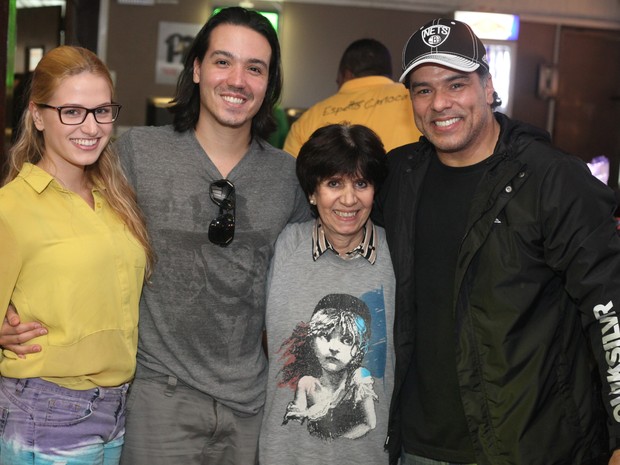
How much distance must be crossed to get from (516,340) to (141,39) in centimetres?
559

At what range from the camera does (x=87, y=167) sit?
7.87 ft

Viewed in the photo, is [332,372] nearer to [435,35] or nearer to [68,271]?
[68,271]

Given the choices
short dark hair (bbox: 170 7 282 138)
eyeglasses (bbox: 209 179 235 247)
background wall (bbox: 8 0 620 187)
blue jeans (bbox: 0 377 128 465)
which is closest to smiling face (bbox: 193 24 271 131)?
short dark hair (bbox: 170 7 282 138)

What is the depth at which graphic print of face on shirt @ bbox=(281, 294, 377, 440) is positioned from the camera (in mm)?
2426

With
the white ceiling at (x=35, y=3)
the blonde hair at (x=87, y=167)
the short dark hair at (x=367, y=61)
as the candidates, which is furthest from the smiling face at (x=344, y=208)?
the white ceiling at (x=35, y=3)

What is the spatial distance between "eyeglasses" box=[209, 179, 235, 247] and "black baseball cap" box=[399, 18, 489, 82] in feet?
2.28

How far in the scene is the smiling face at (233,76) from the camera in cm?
258

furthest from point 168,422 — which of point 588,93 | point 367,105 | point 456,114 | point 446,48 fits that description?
point 588,93

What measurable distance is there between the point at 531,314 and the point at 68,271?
1.31m

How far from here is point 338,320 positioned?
8.09 feet

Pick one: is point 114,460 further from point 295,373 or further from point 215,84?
point 215,84

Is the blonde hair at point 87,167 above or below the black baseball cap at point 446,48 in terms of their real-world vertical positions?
below

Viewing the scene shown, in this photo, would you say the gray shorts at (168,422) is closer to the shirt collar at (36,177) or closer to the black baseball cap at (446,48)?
the shirt collar at (36,177)

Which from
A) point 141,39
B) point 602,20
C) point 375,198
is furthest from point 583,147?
point 375,198
